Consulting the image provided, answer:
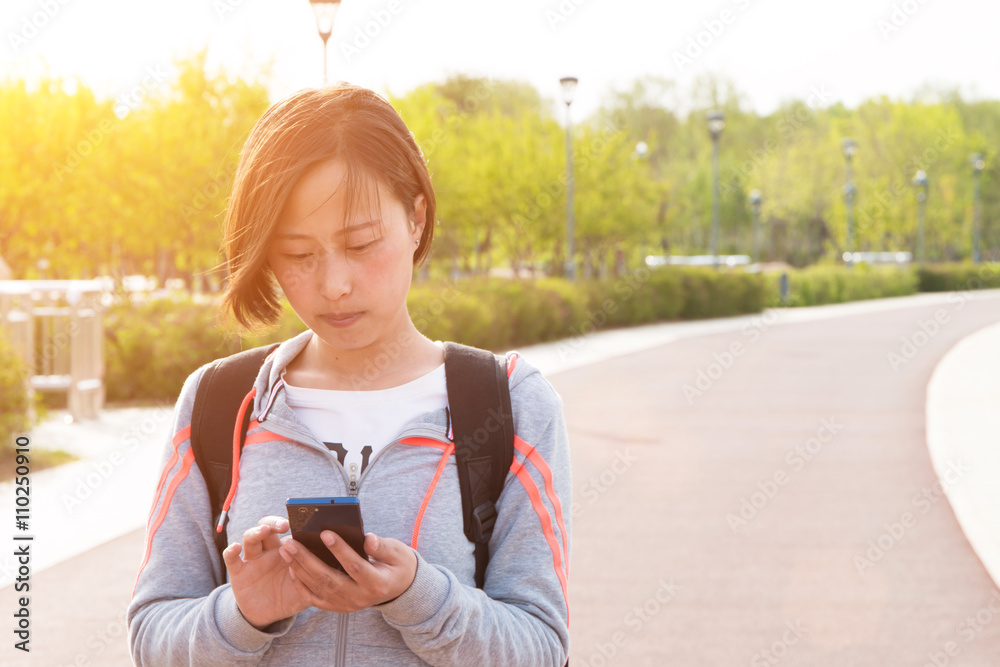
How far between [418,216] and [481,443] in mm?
378

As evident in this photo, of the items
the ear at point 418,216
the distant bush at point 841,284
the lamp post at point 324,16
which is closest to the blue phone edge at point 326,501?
the ear at point 418,216

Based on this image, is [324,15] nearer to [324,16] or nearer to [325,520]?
[324,16]

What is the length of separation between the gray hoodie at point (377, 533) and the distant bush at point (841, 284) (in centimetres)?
3757

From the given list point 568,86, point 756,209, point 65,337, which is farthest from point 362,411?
point 756,209

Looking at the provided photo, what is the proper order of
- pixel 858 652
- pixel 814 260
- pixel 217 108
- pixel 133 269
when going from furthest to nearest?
pixel 814 260
pixel 133 269
pixel 217 108
pixel 858 652

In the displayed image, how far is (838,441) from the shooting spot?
11.2 m

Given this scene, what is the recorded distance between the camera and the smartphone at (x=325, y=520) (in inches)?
56.2

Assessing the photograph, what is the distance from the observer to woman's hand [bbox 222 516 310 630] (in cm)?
150

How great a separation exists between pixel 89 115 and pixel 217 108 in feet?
16.1

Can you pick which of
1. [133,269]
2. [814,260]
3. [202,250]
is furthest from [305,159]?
[814,260]

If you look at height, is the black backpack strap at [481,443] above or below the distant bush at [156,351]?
above

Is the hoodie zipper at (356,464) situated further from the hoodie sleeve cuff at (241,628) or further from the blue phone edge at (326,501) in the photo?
the blue phone edge at (326,501)

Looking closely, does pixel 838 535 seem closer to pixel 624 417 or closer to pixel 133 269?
pixel 624 417

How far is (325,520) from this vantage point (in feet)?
4.69
